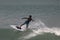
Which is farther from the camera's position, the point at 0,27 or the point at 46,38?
the point at 0,27

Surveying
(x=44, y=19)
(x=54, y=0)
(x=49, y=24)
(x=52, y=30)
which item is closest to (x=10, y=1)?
(x=54, y=0)

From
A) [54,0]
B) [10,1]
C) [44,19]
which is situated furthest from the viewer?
[54,0]

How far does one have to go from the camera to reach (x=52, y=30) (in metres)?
27.0

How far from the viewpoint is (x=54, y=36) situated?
24281 mm

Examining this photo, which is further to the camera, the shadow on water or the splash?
the splash

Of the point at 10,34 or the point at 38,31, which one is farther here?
the point at 38,31

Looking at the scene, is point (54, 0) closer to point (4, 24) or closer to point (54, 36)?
point (4, 24)

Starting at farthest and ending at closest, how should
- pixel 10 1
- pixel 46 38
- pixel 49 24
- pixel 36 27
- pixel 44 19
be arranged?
pixel 10 1 → pixel 44 19 → pixel 49 24 → pixel 36 27 → pixel 46 38

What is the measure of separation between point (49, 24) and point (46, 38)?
7778mm

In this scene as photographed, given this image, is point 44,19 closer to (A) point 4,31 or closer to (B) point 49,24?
(B) point 49,24

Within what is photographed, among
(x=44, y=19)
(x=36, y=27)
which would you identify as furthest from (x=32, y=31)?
(x=44, y=19)

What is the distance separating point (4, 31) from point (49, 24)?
6893 mm

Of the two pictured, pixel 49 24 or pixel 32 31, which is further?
pixel 49 24

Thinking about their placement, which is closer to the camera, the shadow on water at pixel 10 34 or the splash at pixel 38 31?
the shadow on water at pixel 10 34
